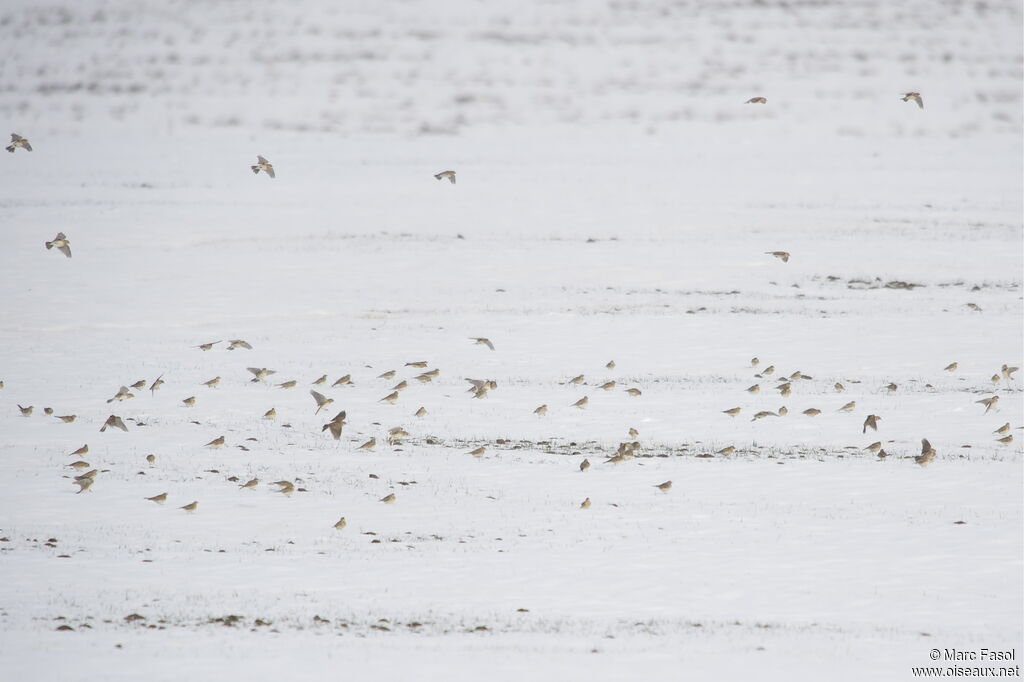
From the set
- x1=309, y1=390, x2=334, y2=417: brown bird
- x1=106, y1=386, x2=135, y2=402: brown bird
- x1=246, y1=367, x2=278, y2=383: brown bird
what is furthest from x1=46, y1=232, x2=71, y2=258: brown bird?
x1=309, y1=390, x2=334, y2=417: brown bird

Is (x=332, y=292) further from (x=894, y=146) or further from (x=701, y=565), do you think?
(x=894, y=146)

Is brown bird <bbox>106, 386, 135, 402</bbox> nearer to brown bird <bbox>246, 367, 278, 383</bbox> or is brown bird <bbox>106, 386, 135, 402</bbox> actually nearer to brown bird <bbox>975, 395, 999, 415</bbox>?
brown bird <bbox>246, 367, 278, 383</bbox>

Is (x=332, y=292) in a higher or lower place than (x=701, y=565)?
higher

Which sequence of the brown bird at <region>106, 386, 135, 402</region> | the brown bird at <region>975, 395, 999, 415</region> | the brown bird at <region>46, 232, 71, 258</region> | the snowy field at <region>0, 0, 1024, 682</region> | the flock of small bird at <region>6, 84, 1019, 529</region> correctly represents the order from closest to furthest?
the snowy field at <region>0, 0, 1024, 682</region>, the flock of small bird at <region>6, 84, 1019, 529</region>, the brown bird at <region>106, 386, 135, 402</region>, the brown bird at <region>975, 395, 999, 415</region>, the brown bird at <region>46, 232, 71, 258</region>

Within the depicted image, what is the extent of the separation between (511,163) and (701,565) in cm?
3097

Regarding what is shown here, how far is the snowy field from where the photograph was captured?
11289 mm

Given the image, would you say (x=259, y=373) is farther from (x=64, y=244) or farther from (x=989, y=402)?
(x=989, y=402)

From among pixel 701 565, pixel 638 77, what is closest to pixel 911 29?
pixel 638 77

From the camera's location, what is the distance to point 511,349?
23.2 metres

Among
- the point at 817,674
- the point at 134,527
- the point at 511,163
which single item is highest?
the point at 511,163

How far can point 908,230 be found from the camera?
33031mm

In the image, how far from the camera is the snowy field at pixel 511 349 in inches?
444

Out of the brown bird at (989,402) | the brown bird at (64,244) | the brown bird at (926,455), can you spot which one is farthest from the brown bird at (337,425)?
the brown bird at (989,402)

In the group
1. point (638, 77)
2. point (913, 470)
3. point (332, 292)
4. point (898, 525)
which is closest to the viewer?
point (898, 525)
